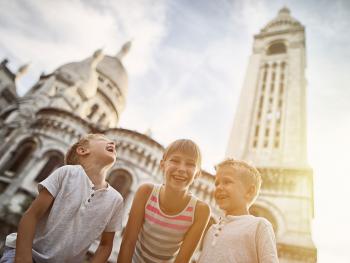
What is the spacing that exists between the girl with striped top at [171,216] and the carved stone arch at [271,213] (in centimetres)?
1144

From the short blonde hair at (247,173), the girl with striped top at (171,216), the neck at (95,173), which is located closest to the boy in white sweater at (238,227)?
the short blonde hair at (247,173)

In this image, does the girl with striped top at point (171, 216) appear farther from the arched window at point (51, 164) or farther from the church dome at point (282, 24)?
the church dome at point (282, 24)

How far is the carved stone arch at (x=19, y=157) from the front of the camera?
1508 centimetres

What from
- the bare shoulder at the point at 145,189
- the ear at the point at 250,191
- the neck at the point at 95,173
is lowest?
the neck at the point at 95,173

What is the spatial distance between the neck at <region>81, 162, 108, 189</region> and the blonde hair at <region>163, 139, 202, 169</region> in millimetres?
758

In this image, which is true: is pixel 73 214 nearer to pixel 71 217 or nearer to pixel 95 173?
pixel 71 217

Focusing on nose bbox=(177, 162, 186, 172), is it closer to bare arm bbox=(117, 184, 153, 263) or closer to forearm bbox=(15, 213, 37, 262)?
bare arm bbox=(117, 184, 153, 263)

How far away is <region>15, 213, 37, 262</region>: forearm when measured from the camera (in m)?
2.03

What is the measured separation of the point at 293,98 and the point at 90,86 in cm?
1807

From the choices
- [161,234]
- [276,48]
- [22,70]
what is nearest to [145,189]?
[161,234]

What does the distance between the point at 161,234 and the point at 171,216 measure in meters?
0.22

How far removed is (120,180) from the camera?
14.4 metres

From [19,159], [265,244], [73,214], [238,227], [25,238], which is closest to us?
[25,238]

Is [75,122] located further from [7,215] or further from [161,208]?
[161,208]
